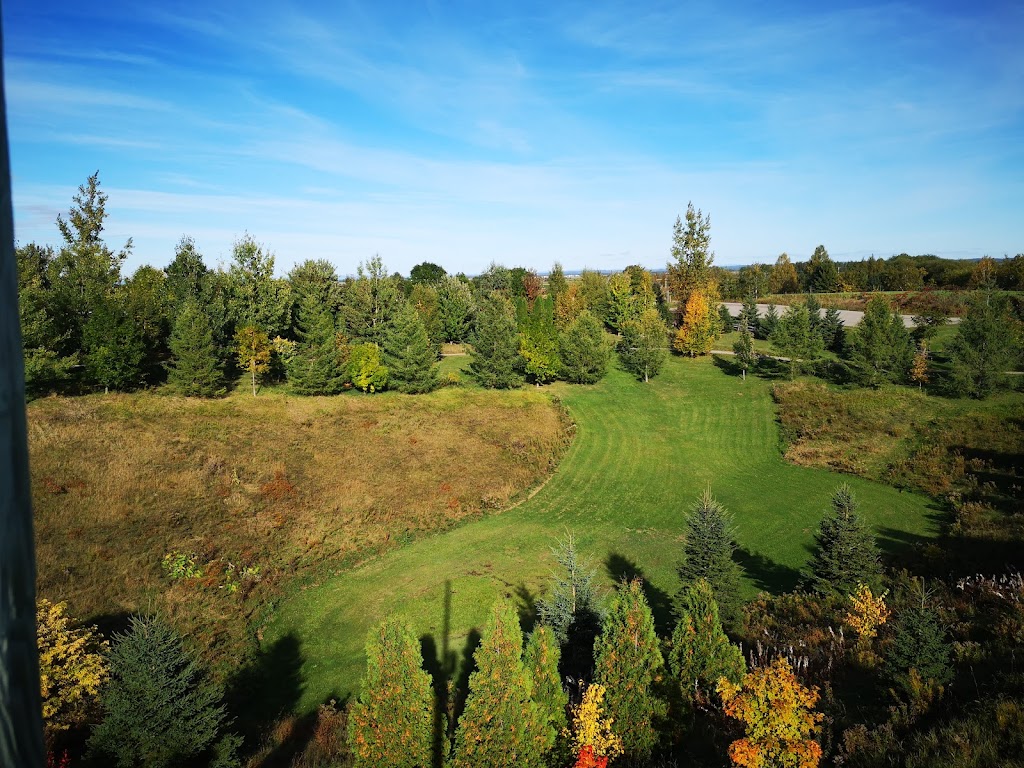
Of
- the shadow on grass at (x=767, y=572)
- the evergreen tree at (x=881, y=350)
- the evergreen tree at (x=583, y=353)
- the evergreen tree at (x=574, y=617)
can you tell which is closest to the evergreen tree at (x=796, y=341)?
the evergreen tree at (x=881, y=350)

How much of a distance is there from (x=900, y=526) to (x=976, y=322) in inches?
919

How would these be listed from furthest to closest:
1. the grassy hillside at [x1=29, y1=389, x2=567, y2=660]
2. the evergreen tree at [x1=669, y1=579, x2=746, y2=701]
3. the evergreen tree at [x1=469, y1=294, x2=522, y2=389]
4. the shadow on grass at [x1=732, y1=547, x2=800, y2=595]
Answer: the evergreen tree at [x1=469, y1=294, x2=522, y2=389], the shadow on grass at [x1=732, y1=547, x2=800, y2=595], the grassy hillside at [x1=29, y1=389, x2=567, y2=660], the evergreen tree at [x1=669, y1=579, x2=746, y2=701]

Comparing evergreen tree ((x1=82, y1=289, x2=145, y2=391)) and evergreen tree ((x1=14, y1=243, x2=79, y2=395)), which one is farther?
evergreen tree ((x1=82, y1=289, x2=145, y2=391))

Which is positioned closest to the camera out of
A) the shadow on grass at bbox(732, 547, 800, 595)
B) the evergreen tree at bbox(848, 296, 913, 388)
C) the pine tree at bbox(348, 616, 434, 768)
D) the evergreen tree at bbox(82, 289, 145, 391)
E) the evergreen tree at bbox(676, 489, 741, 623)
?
the pine tree at bbox(348, 616, 434, 768)

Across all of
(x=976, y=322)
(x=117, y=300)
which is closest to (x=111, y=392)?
(x=117, y=300)

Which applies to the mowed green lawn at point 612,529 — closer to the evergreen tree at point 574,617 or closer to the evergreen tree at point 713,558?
the evergreen tree at point 713,558

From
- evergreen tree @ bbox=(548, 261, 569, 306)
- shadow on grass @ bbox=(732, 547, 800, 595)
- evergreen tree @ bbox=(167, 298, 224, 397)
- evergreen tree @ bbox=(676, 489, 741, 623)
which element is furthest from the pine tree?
evergreen tree @ bbox=(548, 261, 569, 306)

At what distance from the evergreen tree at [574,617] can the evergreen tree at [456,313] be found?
179 ft

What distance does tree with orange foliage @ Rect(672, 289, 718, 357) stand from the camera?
197 feet

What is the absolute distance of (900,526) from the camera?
26.0 meters

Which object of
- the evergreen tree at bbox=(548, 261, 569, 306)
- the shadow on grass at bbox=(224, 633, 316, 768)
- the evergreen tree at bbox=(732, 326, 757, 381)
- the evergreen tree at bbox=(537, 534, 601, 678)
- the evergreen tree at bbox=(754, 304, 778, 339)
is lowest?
the shadow on grass at bbox=(224, 633, 316, 768)

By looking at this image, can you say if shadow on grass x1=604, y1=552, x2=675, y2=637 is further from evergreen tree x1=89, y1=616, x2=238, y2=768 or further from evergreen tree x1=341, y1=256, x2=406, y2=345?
evergreen tree x1=341, y1=256, x2=406, y2=345

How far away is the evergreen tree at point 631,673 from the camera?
11.7 m

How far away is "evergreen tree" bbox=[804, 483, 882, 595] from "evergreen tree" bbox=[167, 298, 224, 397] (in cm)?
3445
